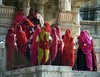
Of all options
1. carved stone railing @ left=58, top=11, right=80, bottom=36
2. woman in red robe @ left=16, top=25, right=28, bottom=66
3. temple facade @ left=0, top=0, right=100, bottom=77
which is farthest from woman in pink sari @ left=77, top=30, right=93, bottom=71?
carved stone railing @ left=58, top=11, right=80, bottom=36

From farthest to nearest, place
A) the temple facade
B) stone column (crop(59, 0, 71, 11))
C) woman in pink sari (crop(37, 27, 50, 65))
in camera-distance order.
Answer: stone column (crop(59, 0, 71, 11)), the temple facade, woman in pink sari (crop(37, 27, 50, 65))

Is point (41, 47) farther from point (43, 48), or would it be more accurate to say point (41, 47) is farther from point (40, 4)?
point (40, 4)

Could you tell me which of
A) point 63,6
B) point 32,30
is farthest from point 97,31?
point 32,30

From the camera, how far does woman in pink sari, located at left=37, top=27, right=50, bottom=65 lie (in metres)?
18.1

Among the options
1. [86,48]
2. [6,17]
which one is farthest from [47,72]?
[6,17]

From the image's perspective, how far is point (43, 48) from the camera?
1814 cm

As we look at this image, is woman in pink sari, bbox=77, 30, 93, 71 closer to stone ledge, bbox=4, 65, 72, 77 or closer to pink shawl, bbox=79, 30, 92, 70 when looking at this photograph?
pink shawl, bbox=79, 30, 92, 70

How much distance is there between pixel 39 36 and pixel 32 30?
2670 millimetres

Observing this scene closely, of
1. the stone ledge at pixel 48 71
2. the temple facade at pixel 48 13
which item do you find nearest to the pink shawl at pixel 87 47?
the temple facade at pixel 48 13

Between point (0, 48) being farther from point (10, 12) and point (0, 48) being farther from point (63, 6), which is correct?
point (63, 6)

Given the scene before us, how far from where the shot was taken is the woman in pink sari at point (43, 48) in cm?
1814

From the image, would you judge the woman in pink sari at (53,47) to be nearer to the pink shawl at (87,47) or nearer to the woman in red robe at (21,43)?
the woman in red robe at (21,43)

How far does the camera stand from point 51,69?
1738 cm

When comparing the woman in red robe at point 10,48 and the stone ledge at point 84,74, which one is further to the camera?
the woman in red robe at point 10,48
